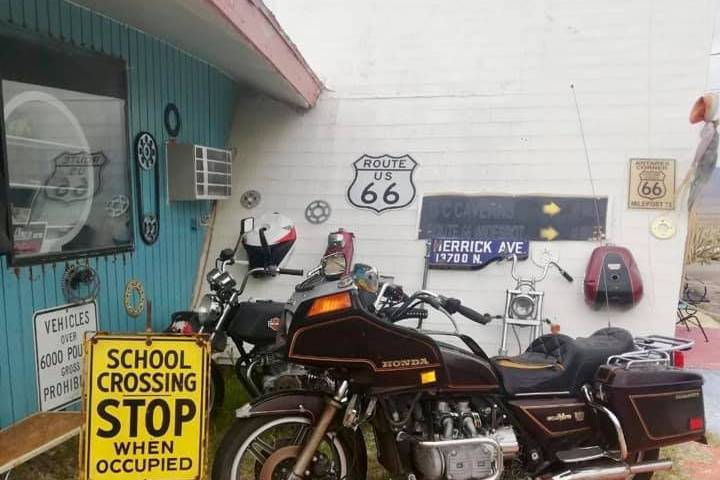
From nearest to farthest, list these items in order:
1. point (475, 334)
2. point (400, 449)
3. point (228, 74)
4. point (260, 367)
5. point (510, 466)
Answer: point (400, 449)
point (510, 466)
point (260, 367)
point (475, 334)
point (228, 74)

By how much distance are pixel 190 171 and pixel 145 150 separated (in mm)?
393

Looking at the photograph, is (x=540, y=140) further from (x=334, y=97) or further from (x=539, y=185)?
(x=334, y=97)

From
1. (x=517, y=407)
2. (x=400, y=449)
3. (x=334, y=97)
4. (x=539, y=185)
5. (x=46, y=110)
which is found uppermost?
(x=334, y=97)

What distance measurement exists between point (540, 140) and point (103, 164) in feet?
11.2

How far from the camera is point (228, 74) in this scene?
4.93 meters

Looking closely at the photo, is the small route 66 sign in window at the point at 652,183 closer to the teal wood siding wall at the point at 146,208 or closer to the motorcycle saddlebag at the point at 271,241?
the motorcycle saddlebag at the point at 271,241

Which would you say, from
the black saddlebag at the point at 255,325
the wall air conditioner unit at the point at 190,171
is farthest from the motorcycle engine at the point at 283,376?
the wall air conditioner unit at the point at 190,171

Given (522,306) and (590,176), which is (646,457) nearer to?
(522,306)

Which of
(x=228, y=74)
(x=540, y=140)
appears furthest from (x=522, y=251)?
(x=228, y=74)

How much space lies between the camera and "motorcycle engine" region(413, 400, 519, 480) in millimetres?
2398

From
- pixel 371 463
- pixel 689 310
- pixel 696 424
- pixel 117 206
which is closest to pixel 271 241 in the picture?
pixel 117 206

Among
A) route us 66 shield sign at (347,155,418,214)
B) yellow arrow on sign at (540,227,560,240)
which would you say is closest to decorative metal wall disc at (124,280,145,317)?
route us 66 shield sign at (347,155,418,214)

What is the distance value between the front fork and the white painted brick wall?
93.0 inches

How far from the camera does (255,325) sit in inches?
133
